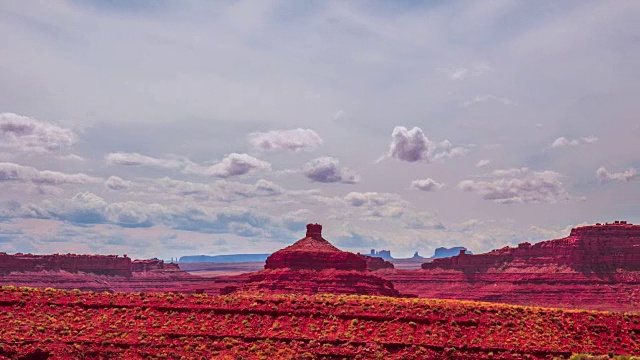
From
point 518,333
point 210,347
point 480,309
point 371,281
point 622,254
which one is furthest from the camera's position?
point 622,254

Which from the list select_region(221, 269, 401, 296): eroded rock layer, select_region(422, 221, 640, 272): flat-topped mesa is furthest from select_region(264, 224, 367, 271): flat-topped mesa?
select_region(422, 221, 640, 272): flat-topped mesa

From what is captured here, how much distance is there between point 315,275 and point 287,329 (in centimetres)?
7652

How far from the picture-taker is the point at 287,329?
187 feet

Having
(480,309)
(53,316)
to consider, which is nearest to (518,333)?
(480,309)

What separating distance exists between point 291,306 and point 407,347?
11151 millimetres

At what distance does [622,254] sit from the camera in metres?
180

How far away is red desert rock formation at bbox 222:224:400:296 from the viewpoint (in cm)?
12838

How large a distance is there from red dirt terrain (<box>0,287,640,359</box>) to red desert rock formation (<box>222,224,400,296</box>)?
6489 centimetres

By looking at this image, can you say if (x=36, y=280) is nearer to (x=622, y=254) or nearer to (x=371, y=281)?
(x=371, y=281)

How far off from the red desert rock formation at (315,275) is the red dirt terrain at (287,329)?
213 ft

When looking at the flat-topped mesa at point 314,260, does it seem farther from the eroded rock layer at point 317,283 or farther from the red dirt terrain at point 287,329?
the red dirt terrain at point 287,329

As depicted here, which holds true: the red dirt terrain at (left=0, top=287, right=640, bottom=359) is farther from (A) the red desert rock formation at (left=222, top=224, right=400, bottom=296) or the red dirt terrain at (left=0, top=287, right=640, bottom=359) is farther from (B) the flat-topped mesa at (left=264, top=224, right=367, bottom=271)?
(B) the flat-topped mesa at (left=264, top=224, right=367, bottom=271)

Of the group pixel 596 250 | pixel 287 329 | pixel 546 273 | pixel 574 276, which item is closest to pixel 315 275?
pixel 287 329

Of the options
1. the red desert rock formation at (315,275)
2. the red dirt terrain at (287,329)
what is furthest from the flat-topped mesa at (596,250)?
the red dirt terrain at (287,329)
